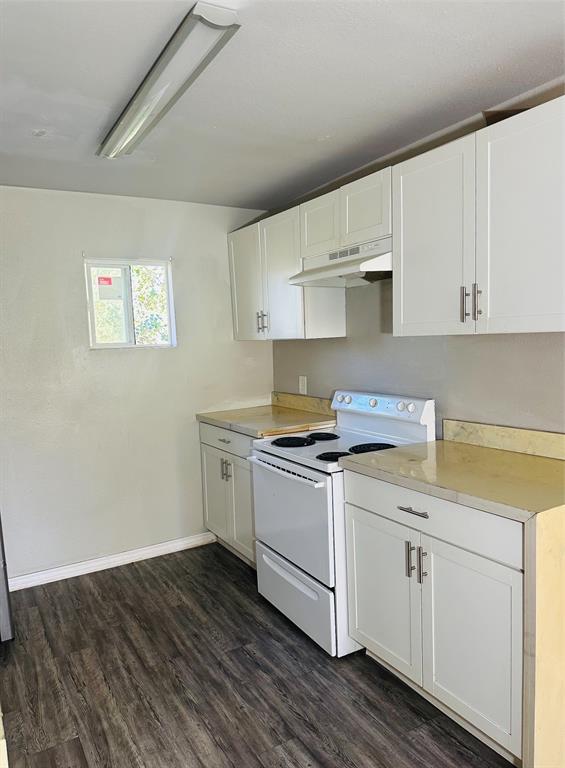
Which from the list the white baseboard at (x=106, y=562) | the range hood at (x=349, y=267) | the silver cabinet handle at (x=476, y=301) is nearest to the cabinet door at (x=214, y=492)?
the white baseboard at (x=106, y=562)

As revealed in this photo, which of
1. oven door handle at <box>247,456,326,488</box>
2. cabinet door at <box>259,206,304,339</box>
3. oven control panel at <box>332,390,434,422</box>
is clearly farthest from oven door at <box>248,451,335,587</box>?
cabinet door at <box>259,206,304,339</box>

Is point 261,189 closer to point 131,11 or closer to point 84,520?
point 131,11

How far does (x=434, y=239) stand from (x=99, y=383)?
2.29 metres

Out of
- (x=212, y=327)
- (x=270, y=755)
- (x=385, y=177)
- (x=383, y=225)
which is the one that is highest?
(x=385, y=177)

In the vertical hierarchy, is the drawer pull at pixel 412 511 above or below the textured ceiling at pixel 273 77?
below

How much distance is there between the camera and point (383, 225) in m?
2.40

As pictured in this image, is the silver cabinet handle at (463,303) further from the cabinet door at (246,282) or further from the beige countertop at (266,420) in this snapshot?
the cabinet door at (246,282)

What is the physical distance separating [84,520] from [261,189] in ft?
8.02

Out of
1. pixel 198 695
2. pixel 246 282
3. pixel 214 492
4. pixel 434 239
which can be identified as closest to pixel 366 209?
pixel 434 239

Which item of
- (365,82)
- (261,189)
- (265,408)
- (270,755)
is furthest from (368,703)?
(261,189)

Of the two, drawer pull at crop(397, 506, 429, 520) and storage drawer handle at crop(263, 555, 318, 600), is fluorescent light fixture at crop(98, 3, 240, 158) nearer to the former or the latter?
drawer pull at crop(397, 506, 429, 520)

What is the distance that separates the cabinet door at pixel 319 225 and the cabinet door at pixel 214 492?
1.45 meters

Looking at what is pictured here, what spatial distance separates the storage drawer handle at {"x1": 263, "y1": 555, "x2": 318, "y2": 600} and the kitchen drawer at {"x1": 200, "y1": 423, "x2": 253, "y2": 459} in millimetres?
640

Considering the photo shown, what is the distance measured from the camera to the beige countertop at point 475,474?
1.64m
